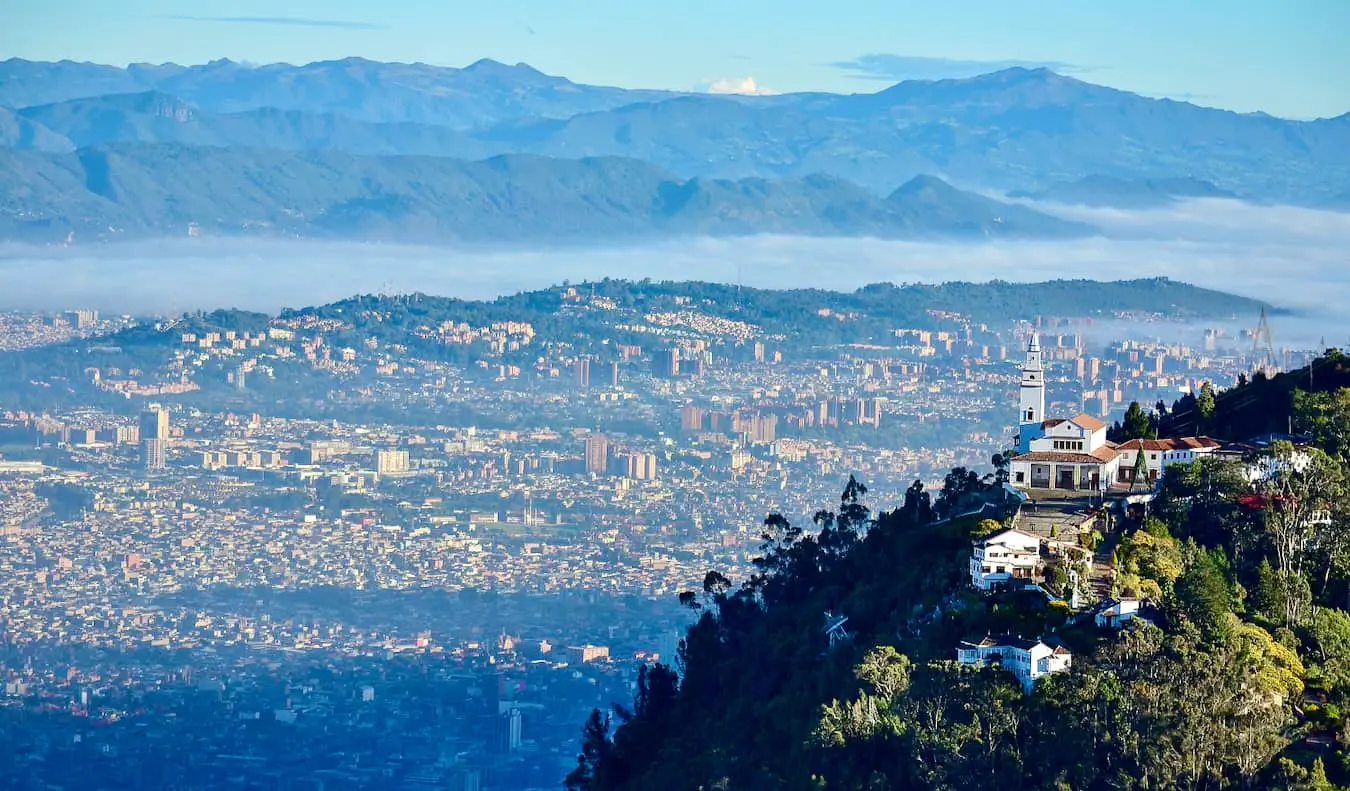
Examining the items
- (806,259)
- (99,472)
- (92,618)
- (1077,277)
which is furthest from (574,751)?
(806,259)

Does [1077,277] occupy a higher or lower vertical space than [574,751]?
higher

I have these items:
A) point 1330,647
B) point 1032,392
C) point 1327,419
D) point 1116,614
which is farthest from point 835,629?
point 1330,647

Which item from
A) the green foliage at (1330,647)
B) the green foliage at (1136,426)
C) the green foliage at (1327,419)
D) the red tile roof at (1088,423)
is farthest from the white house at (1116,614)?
the green foliage at (1136,426)

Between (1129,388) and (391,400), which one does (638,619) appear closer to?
(1129,388)

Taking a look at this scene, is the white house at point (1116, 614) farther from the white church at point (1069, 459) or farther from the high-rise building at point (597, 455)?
the high-rise building at point (597, 455)

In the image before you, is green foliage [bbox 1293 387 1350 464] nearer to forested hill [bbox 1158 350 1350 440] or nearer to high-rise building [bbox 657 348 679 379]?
forested hill [bbox 1158 350 1350 440]

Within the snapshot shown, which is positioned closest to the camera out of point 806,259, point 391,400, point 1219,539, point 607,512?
point 1219,539

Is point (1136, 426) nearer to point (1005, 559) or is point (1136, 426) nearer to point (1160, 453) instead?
point (1160, 453)
